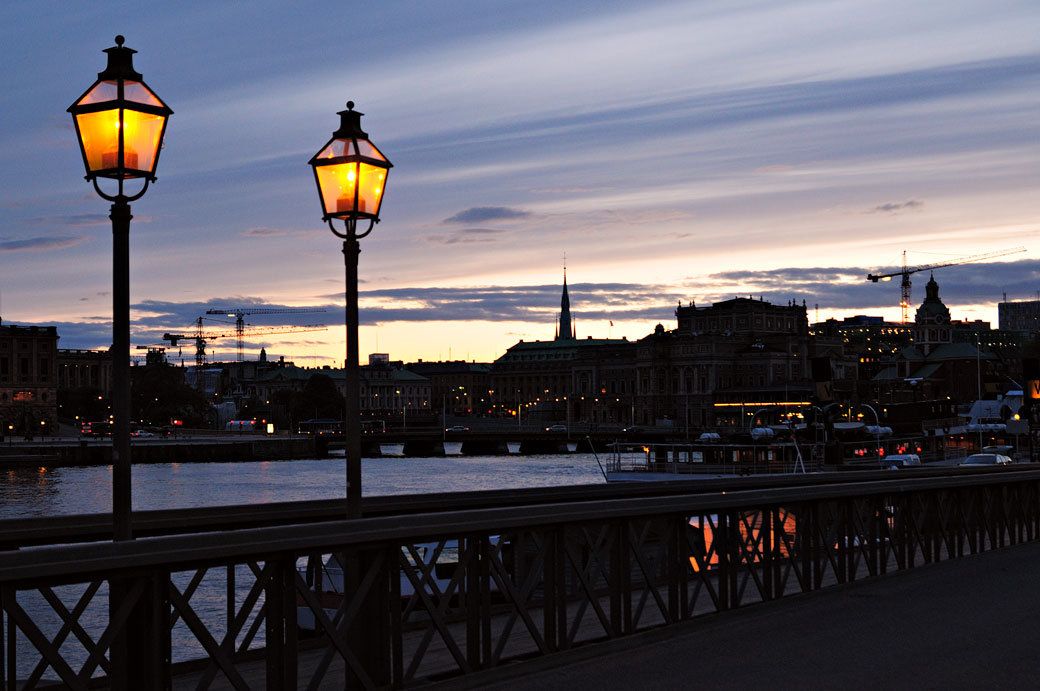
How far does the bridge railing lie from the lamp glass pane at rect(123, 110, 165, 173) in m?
2.72

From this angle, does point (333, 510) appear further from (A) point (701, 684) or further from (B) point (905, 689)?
(B) point (905, 689)

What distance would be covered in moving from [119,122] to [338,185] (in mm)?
2549

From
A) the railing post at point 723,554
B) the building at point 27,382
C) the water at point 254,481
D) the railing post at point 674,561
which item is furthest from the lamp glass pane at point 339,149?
the building at point 27,382

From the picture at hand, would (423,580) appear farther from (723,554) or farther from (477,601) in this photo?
(723,554)

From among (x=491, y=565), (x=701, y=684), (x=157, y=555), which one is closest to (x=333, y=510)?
(x=491, y=565)

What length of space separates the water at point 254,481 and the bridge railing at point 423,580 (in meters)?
46.8

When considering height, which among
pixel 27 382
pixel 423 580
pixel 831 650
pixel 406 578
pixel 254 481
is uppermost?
pixel 27 382

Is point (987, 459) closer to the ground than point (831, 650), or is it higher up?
closer to the ground

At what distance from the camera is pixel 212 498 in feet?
273

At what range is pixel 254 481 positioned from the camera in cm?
10469

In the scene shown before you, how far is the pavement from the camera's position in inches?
401

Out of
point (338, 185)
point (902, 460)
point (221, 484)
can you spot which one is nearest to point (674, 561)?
point (338, 185)

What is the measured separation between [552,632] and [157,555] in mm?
4384

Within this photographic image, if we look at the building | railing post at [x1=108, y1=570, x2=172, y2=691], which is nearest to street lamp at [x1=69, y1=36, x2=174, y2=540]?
railing post at [x1=108, y1=570, x2=172, y2=691]
